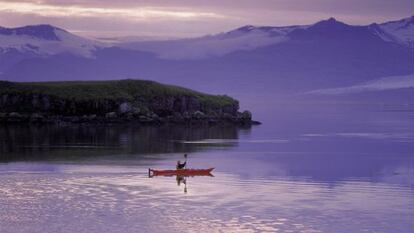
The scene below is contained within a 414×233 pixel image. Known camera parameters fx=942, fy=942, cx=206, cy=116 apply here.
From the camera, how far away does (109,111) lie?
133625 mm

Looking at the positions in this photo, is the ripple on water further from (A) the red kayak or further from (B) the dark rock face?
(B) the dark rock face

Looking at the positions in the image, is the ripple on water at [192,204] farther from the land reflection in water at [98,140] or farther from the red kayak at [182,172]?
the land reflection in water at [98,140]

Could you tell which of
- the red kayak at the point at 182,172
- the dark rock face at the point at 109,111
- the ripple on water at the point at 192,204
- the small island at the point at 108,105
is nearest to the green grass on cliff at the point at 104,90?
the small island at the point at 108,105

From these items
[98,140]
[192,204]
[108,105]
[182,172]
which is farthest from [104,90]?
[192,204]

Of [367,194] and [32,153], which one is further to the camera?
[32,153]

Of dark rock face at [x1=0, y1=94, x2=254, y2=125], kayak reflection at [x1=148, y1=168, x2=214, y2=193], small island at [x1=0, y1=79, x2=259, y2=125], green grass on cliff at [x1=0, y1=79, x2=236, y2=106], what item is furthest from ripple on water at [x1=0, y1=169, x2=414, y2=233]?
green grass on cliff at [x1=0, y1=79, x2=236, y2=106]

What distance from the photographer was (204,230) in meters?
43.6

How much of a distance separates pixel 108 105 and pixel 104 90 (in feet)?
19.5

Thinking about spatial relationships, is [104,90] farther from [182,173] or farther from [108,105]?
[182,173]

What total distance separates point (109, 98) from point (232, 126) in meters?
18.2

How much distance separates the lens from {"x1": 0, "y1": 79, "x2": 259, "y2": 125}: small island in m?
130

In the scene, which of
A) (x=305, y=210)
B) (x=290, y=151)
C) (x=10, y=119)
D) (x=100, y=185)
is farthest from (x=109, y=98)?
(x=305, y=210)

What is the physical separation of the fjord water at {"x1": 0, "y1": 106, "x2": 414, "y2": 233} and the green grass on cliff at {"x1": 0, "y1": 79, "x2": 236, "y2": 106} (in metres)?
33.0

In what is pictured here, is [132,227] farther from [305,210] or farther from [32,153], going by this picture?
[32,153]
